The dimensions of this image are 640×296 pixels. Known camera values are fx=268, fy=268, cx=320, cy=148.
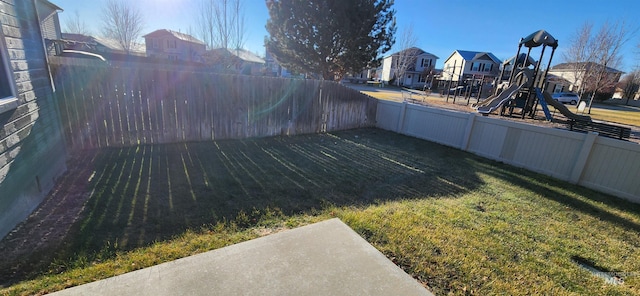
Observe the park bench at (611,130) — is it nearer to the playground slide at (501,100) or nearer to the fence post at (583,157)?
the fence post at (583,157)

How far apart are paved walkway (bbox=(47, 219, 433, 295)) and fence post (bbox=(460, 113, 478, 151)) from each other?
5795 millimetres

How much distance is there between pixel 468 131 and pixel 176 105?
23.8 feet

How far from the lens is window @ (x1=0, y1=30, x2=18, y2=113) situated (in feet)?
8.28

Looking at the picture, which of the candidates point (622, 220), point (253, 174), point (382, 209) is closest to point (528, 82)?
point (622, 220)

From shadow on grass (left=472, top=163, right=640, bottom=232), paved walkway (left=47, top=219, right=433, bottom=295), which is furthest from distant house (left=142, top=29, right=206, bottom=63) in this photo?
paved walkway (left=47, top=219, right=433, bottom=295)

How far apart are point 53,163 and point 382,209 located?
4599 millimetres

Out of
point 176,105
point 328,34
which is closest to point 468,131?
point 176,105

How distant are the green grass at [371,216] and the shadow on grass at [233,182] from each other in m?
0.02

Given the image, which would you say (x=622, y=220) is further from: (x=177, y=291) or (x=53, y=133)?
(x=53, y=133)

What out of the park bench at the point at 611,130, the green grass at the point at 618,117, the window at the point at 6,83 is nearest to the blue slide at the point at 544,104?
the park bench at the point at 611,130

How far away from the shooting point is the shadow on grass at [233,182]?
9.36 feet

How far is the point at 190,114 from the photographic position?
610 centimetres

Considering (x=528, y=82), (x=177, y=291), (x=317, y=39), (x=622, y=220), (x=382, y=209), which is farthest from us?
(x=317, y=39)

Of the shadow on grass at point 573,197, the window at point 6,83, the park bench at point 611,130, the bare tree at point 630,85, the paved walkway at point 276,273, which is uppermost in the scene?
the bare tree at point 630,85
